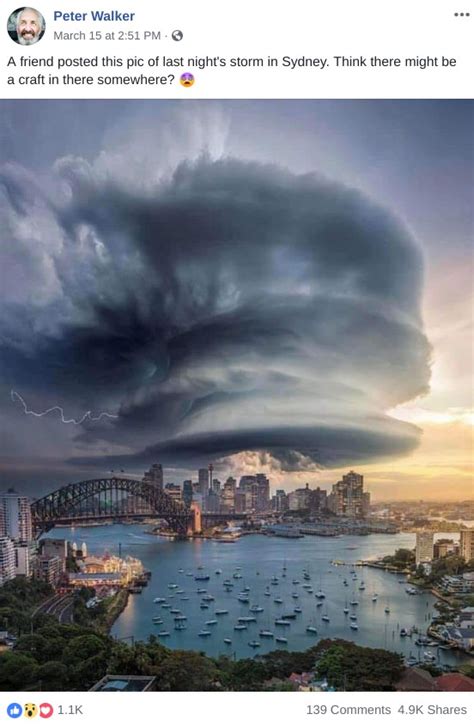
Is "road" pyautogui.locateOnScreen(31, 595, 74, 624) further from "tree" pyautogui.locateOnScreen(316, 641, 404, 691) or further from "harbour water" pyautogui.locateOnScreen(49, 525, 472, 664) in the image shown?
"tree" pyautogui.locateOnScreen(316, 641, 404, 691)

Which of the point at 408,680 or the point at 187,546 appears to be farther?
the point at 187,546

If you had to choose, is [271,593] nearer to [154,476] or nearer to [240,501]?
[240,501]
